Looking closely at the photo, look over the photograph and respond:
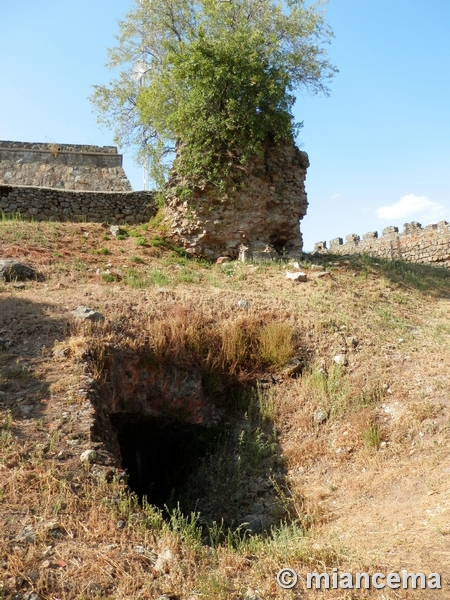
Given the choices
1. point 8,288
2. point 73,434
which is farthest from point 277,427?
point 8,288

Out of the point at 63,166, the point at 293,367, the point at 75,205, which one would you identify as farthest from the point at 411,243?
the point at 293,367

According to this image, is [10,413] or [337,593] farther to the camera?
[10,413]

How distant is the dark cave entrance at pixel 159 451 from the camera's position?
7.43m

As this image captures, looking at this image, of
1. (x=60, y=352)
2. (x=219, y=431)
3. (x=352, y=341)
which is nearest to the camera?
(x=60, y=352)

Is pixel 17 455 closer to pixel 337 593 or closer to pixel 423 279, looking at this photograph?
pixel 337 593

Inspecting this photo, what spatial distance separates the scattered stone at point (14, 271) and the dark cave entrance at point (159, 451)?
13.6 feet

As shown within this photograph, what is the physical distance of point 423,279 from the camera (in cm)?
1294

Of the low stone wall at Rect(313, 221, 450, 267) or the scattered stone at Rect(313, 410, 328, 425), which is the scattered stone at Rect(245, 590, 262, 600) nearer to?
the scattered stone at Rect(313, 410, 328, 425)

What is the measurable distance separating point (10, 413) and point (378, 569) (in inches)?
153

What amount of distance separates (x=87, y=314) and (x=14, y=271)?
3.13 metres

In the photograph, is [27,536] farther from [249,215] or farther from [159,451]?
[249,215]

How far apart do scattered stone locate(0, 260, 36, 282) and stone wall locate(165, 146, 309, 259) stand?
13.1 ft

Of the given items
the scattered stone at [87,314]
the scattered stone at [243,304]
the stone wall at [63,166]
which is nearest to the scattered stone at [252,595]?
the scattered stone at [87,314]

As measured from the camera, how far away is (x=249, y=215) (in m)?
13.1
